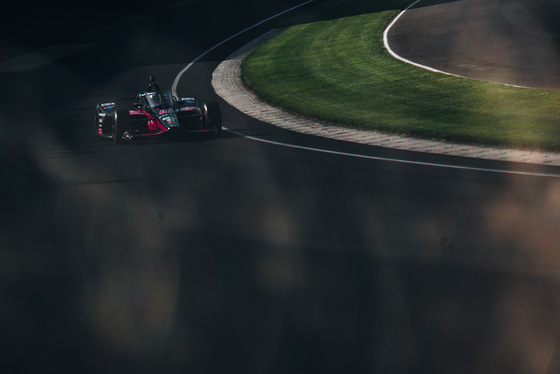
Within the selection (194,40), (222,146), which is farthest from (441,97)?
(194,40)

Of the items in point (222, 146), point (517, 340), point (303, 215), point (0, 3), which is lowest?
point (0, 3)

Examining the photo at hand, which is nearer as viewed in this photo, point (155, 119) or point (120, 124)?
point (120, 124)

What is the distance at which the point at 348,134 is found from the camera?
18.9 metres

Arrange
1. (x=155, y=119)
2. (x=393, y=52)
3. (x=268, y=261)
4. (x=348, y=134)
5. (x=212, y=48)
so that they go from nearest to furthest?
(x=268, y=261) < (x=155, y=119) < (x=348, y=134) < (x=393, y=52) < (x=212, y=48)

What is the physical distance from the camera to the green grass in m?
18.3

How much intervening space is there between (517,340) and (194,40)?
3375cm

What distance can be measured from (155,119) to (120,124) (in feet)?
2.83

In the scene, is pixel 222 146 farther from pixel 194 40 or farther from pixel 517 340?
pixel 194 40

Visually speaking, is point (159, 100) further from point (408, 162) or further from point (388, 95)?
point (388, 95)

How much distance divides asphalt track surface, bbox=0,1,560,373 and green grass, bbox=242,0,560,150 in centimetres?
245

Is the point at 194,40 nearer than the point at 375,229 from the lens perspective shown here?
No

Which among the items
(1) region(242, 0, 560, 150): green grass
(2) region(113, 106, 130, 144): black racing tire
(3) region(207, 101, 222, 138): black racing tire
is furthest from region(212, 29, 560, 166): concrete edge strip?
(2) region(113, 106, 130, 144): black racing tire

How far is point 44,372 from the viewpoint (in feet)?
23.7

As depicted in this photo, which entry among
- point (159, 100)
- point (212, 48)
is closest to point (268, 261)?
point (159, 100)
